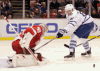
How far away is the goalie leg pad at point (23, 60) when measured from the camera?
363cm

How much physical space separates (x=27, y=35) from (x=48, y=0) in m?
4.31

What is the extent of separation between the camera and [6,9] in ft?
25.2

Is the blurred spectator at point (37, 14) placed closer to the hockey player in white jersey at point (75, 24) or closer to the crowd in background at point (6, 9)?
the crowd in background at point (6, 9)

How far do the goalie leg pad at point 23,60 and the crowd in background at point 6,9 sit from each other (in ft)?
13.3

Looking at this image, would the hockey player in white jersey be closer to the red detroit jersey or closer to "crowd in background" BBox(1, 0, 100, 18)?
the red detroit jersey

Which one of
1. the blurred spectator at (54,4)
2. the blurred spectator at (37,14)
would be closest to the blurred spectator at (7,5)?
the blurred spectator at (37,14)

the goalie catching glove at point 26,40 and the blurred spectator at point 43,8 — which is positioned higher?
the blurred spectator at point 43,8

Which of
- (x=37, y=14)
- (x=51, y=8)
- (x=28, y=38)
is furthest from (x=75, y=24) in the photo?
(x=37, y=14)

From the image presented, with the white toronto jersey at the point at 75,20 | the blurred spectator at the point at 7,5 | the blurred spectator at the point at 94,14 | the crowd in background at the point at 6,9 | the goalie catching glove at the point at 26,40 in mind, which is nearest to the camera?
the goalie catching glove at the point at 26,40

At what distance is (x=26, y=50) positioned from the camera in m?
3.78

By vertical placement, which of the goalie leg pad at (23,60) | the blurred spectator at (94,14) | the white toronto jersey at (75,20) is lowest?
the goalie leg pad at (23,60)

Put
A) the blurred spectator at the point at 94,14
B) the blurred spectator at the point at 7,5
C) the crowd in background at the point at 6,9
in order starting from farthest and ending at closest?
1. the blurred spectator at the point at 94,14
2. the blurred spectator at the point at 7,5
3. the crowd in background at the point at 6,9

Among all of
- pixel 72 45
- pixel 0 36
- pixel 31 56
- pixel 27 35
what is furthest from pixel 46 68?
pixel 0 36

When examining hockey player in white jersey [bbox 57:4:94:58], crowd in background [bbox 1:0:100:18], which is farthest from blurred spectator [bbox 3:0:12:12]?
hockey player in white jersey [bbox 57:4:94:58]
